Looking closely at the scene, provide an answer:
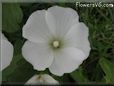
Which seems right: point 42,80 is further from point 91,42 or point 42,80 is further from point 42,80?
point 91,42

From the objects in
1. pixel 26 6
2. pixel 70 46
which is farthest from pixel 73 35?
pixel 26 6

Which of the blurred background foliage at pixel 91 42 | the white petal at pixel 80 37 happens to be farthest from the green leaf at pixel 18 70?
the white petal at pixel 80 37

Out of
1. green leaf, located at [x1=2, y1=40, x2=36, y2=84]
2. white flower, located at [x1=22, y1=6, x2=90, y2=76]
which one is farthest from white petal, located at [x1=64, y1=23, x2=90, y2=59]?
green leaf, located at [x1=2, y1=40, x2=36, y2=84]

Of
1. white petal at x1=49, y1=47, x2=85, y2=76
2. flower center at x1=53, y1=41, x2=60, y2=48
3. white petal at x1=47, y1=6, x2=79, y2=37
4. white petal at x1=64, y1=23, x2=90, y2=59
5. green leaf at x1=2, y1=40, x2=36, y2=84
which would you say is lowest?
green leaf at x1=2, y1=40, x2=36, y2=84

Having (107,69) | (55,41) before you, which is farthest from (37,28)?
(107,69)

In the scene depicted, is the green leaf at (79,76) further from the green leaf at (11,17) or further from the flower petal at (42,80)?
the green leaf at (11,17)

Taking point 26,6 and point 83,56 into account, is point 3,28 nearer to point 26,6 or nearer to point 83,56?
point 26,6

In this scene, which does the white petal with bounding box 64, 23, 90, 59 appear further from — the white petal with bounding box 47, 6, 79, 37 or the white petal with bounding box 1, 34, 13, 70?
the white petal with bounding box 1, 34, 13, 70
